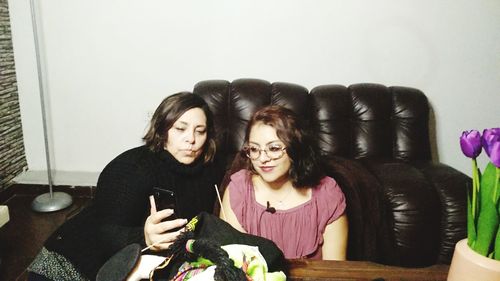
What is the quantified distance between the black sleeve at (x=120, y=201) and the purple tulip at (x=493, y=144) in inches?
44.3

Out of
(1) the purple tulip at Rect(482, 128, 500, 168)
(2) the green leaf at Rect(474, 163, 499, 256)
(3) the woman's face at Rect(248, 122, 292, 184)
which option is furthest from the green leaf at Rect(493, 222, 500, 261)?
(3) the woman's face at Rect(248, 122, 292, 184)

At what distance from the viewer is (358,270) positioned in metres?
1.19

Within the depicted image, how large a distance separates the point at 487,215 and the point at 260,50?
1.88m

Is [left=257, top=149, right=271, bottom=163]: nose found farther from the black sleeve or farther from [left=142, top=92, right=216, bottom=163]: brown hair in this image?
the black sleeve

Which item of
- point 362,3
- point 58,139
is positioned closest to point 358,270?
point 362,3

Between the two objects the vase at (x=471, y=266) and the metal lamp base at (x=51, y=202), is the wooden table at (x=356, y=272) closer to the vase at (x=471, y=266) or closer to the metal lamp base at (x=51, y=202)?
the vase at (x=471, y=266)

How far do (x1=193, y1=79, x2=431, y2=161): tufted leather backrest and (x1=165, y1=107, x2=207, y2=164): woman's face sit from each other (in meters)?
0.52

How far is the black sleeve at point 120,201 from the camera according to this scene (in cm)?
145

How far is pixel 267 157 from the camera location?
1.47 m

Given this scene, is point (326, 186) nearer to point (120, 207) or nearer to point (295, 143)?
point (295, 143)

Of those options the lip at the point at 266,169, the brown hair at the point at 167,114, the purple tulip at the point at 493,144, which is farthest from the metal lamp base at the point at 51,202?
the purple tulip at the point at 493,144

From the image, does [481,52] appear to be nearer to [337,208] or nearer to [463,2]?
[463,2]

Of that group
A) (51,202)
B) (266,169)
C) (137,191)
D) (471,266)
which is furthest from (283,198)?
(51,202)

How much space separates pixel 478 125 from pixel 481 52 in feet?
1.58
